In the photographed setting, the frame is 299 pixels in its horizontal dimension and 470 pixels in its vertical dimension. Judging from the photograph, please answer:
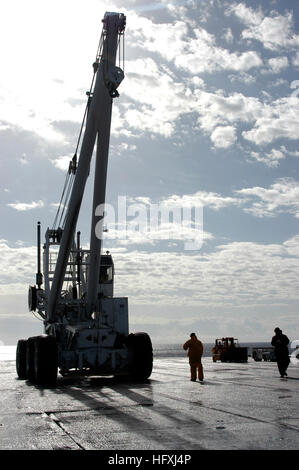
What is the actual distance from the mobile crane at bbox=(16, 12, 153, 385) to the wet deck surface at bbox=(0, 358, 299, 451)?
3347mm

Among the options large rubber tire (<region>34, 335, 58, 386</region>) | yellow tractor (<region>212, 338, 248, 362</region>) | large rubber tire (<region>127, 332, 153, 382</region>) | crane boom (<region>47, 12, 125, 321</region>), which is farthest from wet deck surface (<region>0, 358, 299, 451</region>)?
yellow tractor (<region>212, 338, 248, 362</region>)

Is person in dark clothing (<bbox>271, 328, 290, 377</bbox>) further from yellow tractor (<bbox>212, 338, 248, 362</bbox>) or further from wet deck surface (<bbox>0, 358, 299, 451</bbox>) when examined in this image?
yellow tractor (<bbox>212, 338, 248, 362</bbox>)

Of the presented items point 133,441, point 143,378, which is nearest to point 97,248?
point 143,378

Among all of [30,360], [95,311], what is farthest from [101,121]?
[30,360]

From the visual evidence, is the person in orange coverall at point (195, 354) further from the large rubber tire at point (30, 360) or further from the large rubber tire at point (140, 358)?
the large rubber tire at point (30, 360)

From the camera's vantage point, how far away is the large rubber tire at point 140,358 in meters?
19.2

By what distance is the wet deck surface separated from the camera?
747 cm

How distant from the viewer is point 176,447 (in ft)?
23.3

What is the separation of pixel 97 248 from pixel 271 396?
368 inches

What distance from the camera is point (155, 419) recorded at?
31.4ft

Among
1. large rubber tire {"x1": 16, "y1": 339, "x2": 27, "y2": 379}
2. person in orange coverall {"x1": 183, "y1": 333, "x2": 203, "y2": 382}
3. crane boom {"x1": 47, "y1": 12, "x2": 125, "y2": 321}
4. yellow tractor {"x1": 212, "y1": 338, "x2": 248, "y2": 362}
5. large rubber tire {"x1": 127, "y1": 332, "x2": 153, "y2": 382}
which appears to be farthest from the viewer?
yellow tractor {"x1": 212, "y1": 338, "x2": 248, "y2": 362}

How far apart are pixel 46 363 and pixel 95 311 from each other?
10.9 ft

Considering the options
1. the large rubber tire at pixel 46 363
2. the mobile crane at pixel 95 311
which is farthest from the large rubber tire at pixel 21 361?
the large rubber tire at pixel 46 363

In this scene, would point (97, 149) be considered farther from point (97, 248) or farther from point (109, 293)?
point (109, 293)
